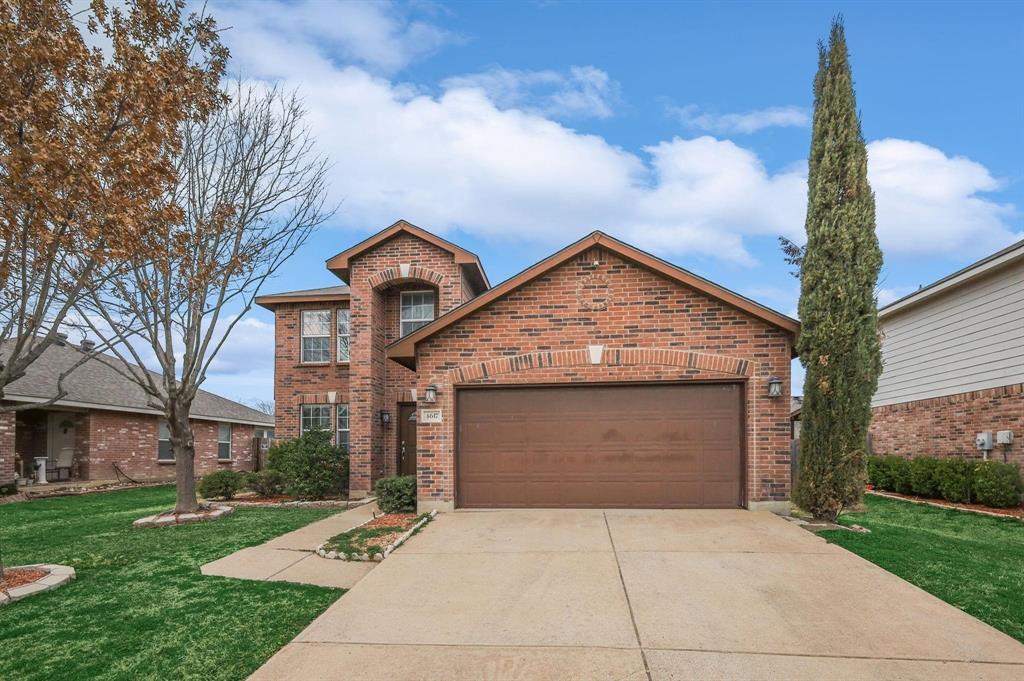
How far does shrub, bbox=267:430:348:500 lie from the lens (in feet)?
49.4

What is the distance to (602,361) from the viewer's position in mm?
10789

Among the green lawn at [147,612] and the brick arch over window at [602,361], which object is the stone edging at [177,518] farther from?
the brick arch over window at [602,361]

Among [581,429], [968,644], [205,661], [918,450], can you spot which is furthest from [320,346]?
[918,450]

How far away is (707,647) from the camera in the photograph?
5008mm

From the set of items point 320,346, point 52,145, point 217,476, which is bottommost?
point 217,476

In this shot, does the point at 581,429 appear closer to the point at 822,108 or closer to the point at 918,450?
the point at 822,108

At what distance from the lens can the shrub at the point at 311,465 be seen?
593 inches

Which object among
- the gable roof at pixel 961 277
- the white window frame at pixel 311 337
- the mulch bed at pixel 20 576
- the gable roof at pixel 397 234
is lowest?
the mulch bed at pixel 20 576

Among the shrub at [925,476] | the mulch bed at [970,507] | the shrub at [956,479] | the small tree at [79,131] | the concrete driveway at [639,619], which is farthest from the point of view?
the shrub at [925,476]

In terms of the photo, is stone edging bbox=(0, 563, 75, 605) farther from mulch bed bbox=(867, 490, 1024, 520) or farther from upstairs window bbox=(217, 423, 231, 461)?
upstairs window bbox=(217, 423, 231, 461)

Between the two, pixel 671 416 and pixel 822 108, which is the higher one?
pixel 822 108

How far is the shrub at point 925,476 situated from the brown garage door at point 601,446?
24.3ft

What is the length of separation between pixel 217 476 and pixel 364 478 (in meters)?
4.14

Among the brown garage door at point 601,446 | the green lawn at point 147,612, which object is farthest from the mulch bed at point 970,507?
the green lawn at point 147,612
